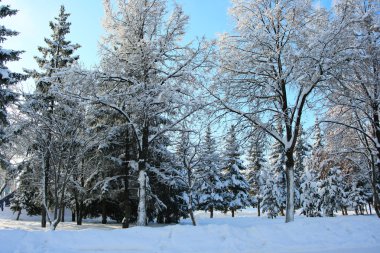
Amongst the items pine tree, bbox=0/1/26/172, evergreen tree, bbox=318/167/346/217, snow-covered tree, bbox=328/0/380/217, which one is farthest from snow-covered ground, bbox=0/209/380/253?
evergreen tree, bbox=318/167/346/217

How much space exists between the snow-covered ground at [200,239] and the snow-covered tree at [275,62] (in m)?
3.40

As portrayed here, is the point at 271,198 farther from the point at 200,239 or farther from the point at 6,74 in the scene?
the point at 200,239

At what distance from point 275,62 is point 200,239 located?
7.86 metres

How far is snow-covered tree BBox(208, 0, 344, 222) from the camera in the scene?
11797 millimetres

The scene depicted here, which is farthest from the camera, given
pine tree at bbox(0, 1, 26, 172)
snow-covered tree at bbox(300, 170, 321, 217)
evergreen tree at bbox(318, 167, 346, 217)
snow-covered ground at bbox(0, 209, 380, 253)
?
snow-covered tree at bbox(300, 170, 321, 217)

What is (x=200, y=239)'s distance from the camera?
25.4 feet

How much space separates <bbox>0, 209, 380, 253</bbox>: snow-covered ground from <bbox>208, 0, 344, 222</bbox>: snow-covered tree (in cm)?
340

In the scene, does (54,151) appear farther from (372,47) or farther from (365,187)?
(365,187)

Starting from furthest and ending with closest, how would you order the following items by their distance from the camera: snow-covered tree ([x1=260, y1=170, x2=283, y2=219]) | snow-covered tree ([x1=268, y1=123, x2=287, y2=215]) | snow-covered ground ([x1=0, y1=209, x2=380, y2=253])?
1. snow-covered tree ([x1=268, y1=123, x2=287, y2=215])
2. snow-covered tree ([x1=260, y1=170, x2=283, y2=219])
3. snow-covered ground ([x1=0, y1=209, x2=380, y2=253])

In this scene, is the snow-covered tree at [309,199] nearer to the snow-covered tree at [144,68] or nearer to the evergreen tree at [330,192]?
the evergreen tree at [330,192]

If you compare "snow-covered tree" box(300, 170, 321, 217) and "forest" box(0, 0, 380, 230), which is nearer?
"forest" box(0, 0, 380, 230)

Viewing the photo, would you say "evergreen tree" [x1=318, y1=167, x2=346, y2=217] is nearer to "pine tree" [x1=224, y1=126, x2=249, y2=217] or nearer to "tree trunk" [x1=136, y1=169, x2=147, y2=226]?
"pine tree" [x1=224, y1=126, x2=249, y2=217]

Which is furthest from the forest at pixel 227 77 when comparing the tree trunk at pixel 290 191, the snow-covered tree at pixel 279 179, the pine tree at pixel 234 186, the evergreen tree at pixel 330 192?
the pine tree at pixel 234 186

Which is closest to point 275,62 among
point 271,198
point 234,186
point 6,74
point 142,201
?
point 142,201
